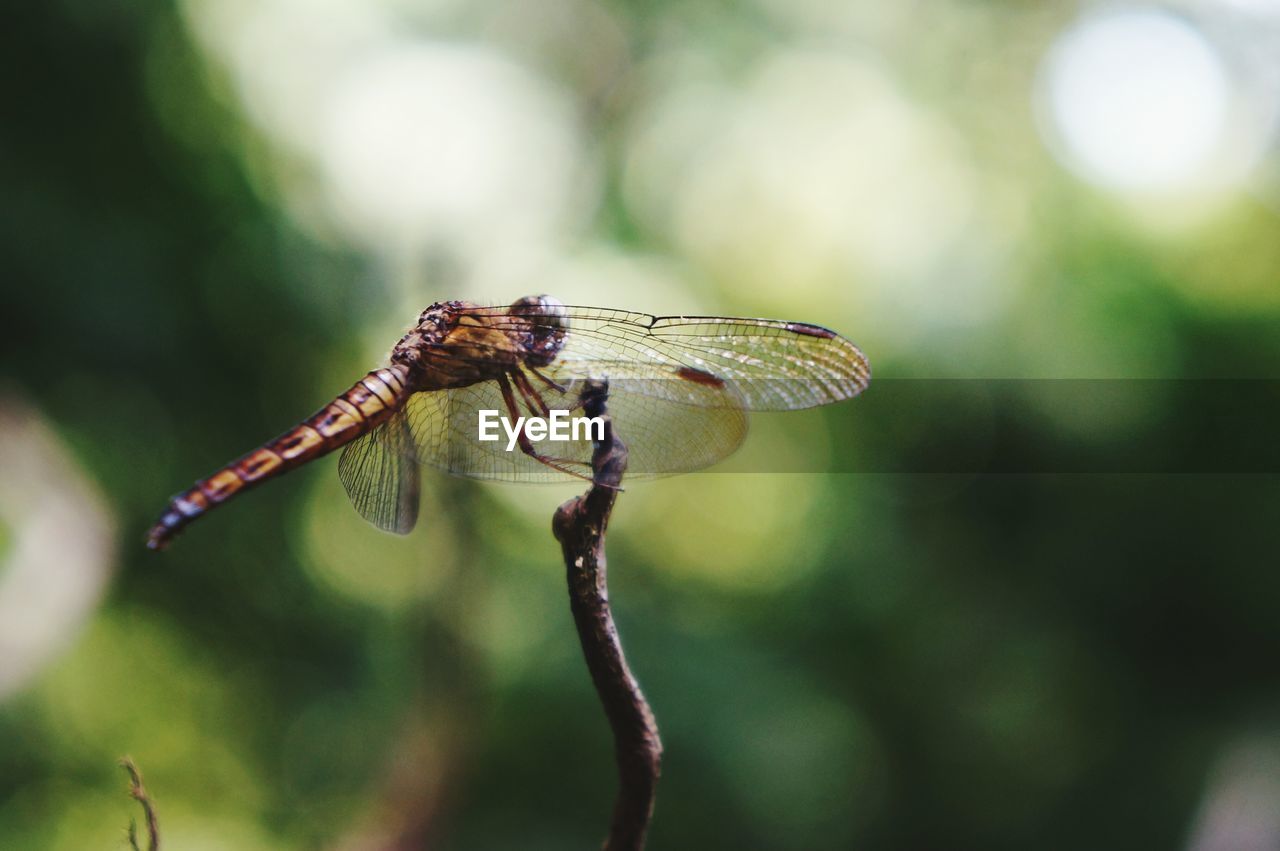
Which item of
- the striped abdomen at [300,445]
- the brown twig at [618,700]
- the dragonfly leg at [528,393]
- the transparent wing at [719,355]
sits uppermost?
the transparent wing at [719,355]

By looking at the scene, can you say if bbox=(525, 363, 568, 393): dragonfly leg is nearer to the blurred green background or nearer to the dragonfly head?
the dragonfly head

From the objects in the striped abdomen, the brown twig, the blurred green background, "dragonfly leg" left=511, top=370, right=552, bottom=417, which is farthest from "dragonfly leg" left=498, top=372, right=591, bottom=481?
the blurred green background

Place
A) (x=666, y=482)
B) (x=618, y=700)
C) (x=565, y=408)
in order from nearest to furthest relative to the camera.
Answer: (x=618, y=700) → (x=565, y=408) → (x=666, y=482)

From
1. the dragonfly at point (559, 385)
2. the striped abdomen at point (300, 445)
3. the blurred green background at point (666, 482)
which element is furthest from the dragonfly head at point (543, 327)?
the blurred green background at point (666, 482)

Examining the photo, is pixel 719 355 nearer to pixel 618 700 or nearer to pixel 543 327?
pixel 543 327

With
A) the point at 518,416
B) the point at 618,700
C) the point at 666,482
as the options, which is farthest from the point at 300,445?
the point at 666,482

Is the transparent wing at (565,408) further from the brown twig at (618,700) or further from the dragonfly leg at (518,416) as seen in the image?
the brown twig at (618,700)

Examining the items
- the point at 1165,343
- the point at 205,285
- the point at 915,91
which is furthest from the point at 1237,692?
the point at 205,285
